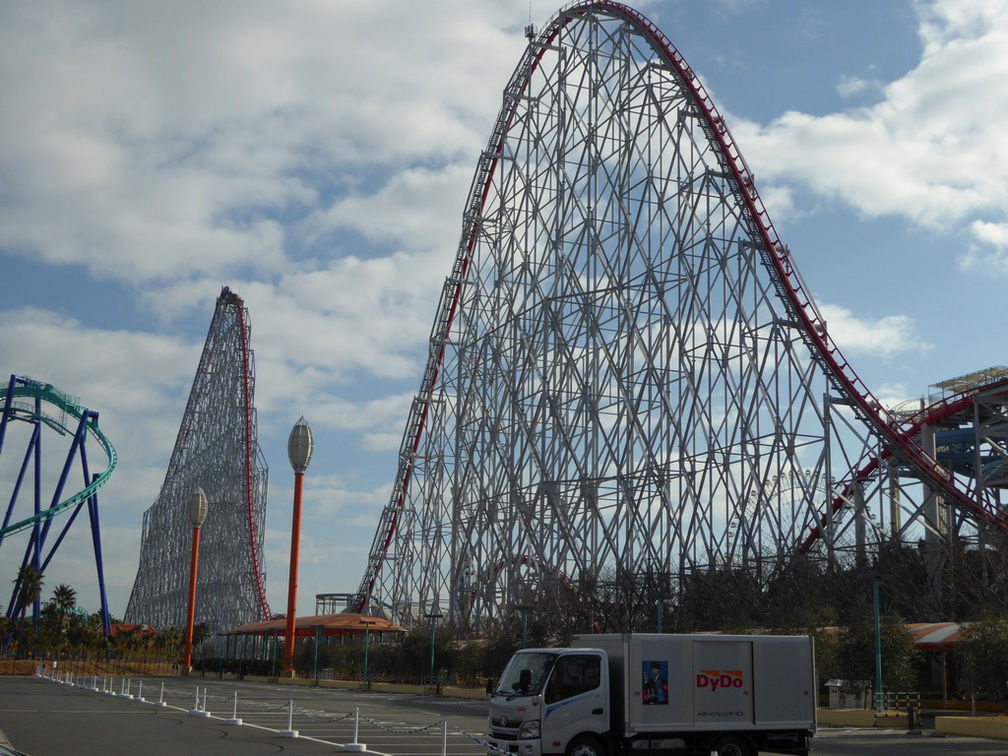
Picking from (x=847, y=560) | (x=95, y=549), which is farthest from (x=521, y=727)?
(x=95, y=549)

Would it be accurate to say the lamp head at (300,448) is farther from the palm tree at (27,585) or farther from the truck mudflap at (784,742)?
the truck mudflap at (784,742)

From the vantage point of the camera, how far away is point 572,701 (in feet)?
33.9

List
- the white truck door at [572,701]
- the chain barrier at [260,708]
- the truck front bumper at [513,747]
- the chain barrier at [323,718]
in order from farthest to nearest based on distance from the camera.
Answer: the chain barrier at [260,708]
the chain barrier at [323,718]
the white truck door at [572,701]
the truck front bumper at [513,747]

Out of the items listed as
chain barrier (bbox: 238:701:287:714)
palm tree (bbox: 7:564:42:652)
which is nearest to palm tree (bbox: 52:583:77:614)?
palm tree (bbox: 7:564:42:652)

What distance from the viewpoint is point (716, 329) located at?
2450 cm

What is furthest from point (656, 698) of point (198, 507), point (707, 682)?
point (198, 507)

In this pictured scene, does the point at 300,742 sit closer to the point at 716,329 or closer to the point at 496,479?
the point at 716,329

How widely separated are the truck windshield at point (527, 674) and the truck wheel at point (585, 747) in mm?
569

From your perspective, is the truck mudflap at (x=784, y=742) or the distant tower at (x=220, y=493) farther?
the distant tower at (x=220, y=493)

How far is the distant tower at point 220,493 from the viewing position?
49812mm

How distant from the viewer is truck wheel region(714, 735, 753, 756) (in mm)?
10891

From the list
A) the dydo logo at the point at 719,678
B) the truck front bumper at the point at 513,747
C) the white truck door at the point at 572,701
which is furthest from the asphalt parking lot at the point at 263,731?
the dydo logo at the point at 719,678

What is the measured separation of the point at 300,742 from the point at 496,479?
17.4m

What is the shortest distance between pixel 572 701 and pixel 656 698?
789 millimetres
